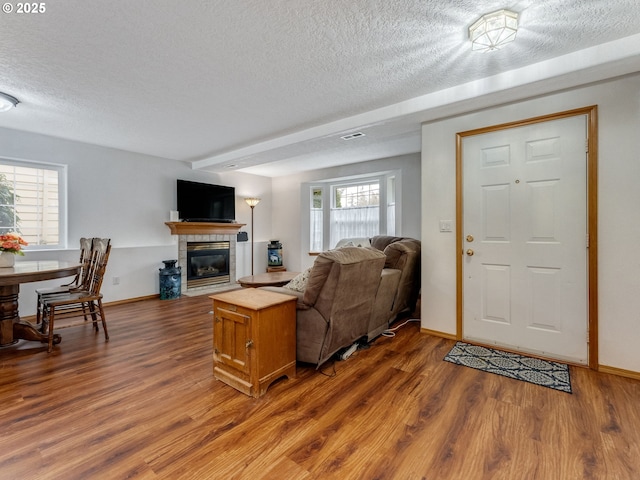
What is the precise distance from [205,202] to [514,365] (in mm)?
5171

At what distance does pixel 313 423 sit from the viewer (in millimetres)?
1699

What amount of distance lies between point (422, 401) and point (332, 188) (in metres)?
4.82

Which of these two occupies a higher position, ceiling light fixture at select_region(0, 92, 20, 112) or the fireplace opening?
ceiling light fixture at select_region(0, 92, 20, 112)

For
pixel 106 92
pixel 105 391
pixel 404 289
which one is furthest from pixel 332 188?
pixel 105 391

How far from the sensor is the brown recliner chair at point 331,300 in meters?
2.18

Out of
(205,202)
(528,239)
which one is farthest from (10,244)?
(528,239)

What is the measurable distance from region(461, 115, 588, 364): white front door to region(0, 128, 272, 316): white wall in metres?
4.64

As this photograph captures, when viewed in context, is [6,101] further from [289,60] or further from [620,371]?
[620,371]

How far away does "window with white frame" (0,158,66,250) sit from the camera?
12.4 ft

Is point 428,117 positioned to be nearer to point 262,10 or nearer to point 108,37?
point 262,10

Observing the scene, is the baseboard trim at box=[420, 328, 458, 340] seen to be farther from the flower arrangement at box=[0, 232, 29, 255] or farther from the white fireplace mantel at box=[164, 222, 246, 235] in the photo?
the white fireplace mantel at box=[164, 222, 246, 235]

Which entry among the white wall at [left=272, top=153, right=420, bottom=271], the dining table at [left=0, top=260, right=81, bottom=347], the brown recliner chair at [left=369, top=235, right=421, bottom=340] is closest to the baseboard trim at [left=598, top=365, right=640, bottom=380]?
the brown recliner chair at [left=369, top=235, right=421, bottom=340]

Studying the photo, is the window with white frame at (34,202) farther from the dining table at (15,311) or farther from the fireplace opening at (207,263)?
the fireplace opening at (207,263)

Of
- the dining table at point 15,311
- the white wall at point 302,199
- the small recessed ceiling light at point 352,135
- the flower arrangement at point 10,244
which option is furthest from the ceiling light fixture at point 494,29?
the flower arrangement at point 10,244
